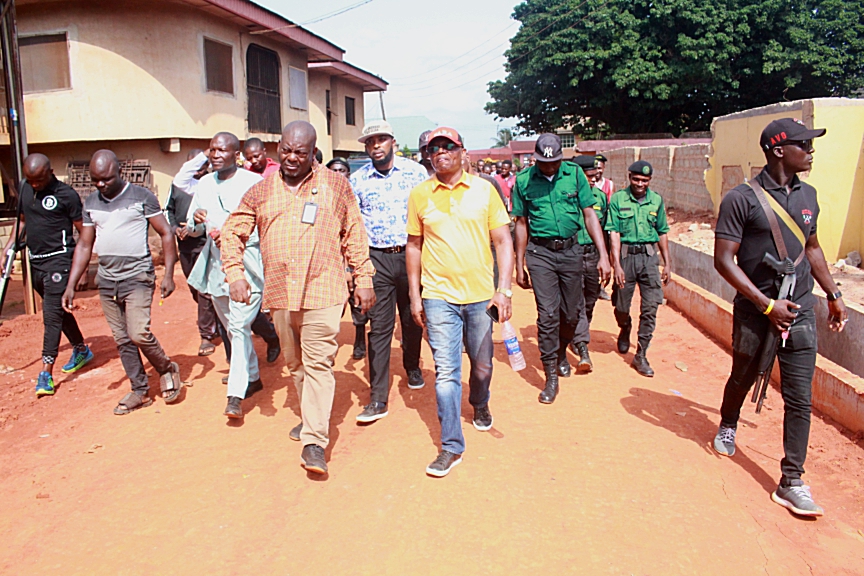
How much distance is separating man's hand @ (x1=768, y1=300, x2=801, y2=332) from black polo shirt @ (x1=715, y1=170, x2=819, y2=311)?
0.38 ft

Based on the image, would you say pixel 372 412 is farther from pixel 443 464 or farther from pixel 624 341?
pixel 624 341

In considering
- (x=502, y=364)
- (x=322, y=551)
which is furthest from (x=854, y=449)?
(x=322, y=551)

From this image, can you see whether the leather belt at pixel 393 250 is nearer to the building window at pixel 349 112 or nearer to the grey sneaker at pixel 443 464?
the grey sneaker at pixel 443 464

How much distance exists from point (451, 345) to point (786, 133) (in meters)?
2.09

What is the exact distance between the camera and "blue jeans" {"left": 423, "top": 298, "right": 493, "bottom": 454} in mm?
3863

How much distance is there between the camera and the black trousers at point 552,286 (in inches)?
200

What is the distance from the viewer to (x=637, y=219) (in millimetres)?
5895

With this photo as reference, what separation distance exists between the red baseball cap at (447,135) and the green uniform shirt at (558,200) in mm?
1410

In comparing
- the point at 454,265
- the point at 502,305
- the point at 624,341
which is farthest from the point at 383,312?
the point at 624,341

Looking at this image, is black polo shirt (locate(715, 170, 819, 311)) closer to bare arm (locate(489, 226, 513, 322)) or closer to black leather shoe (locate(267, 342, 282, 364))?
bare arm (locate(489, 226, 513, 322))

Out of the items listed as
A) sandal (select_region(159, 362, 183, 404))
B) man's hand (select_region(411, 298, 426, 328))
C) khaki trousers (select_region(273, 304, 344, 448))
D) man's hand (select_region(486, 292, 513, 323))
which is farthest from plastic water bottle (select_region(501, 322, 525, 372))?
sandal (select_region(159, 362, 183, 404))

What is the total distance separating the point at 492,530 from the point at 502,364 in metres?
2.92

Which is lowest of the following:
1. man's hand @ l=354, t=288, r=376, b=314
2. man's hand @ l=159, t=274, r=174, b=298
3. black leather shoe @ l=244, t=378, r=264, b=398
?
black leather shoe @ l=244, t=378, r=264, b=398

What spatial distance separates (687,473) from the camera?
12.6 ft
